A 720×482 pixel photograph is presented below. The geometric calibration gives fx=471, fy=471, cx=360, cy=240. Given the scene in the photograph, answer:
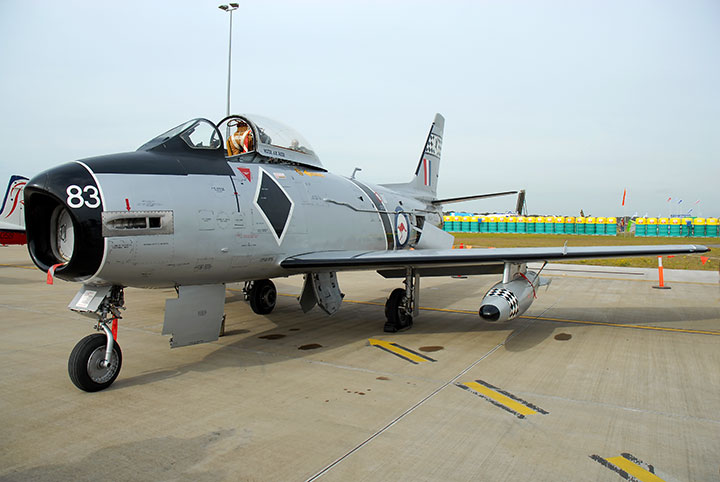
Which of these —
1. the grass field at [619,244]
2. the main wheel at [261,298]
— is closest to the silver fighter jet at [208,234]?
the main wheel at [261,298]

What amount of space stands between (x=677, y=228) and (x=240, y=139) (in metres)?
61.3

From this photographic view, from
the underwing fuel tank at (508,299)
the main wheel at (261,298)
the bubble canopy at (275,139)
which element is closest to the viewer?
the underwing fuel tank at (508,299)

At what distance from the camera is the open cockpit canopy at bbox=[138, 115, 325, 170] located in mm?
6250

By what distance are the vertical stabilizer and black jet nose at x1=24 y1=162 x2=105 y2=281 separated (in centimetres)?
979

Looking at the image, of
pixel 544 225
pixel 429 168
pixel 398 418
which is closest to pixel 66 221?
pixel 398 418

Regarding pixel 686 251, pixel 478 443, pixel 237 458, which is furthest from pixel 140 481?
pixel 686 251

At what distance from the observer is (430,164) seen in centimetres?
1459

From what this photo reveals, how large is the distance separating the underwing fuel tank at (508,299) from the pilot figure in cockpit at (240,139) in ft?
14.2

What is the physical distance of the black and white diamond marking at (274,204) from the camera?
666cm

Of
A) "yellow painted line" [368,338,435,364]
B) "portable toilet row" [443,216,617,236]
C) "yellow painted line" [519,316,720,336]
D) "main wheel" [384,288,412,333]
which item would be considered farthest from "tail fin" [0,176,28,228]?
"portable toilet row" [443,216,617,236]

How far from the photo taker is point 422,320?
31.9 feet

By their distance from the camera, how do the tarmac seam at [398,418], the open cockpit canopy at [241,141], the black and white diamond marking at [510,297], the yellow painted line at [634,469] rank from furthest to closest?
the black and white diamond marking at [510,297]
the open cockpit canopy at [241,141]
the tarmac seam at [398,418]
the yellow painted line at [634,469]

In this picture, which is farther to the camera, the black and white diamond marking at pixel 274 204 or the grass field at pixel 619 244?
the grass field at pixel 619 244

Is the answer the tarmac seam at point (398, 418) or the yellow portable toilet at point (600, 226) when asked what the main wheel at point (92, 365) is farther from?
the yellow portable toilet at point (600, 226)
